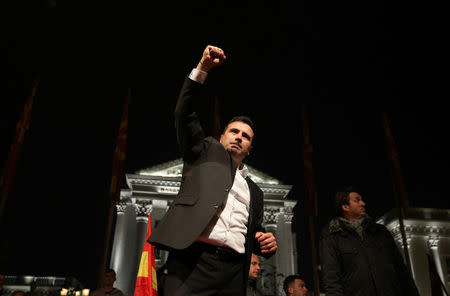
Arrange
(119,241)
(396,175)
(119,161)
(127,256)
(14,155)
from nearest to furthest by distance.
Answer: (14,155) < (119,161) < (396,175) < (127,256) < (119,241)

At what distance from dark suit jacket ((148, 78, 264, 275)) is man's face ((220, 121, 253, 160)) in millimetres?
198

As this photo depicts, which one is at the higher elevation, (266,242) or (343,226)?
(343,226)

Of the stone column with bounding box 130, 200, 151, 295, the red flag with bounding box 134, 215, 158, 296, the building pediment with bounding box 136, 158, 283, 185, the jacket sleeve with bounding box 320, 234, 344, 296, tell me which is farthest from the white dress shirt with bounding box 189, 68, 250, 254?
the building pediment with bounding box 136, 158, 283, 185

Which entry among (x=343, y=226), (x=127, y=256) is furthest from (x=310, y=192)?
(x=127, y=256)

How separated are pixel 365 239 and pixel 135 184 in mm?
23075

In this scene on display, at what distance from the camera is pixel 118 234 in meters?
25.2

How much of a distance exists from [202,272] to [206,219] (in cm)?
34

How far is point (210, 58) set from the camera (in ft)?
8.43

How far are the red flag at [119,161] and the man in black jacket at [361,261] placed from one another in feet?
33.1

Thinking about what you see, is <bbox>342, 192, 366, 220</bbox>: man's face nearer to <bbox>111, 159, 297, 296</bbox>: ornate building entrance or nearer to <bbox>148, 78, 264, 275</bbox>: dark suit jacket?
<bbox>148, 78, 264, 275</bbox>: dark suit jacket

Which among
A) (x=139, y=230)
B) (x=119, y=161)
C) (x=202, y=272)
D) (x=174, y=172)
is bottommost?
(x=202, y=272)

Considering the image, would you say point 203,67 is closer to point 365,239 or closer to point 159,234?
point 159,234

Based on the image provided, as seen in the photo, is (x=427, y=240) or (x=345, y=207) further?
(x=427, y=240)

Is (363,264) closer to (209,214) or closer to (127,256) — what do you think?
(209,214)
